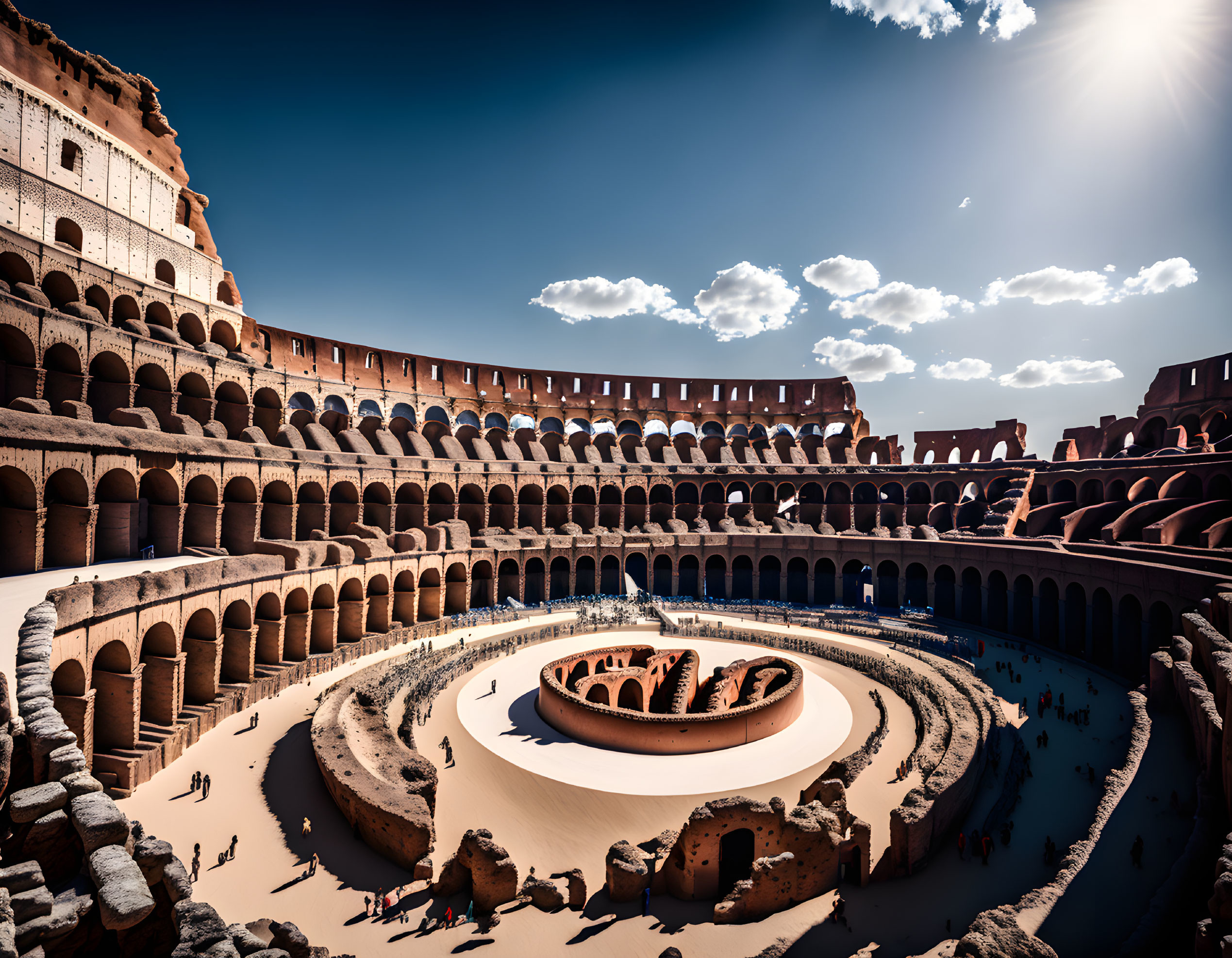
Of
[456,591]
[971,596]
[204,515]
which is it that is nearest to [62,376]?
[204,515]

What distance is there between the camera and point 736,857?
13.7 metres

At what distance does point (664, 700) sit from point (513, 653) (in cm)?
816

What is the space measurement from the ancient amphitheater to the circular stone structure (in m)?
0.17

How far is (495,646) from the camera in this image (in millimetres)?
29500

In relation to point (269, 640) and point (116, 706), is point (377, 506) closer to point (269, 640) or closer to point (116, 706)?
point (269, 640)

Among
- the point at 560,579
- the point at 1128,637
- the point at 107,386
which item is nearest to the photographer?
the point at 1128,637

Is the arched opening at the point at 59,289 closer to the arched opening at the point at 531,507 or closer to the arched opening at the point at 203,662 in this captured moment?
the arched opening at the point at 203,662

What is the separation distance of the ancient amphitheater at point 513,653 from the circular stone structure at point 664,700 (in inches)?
6.7

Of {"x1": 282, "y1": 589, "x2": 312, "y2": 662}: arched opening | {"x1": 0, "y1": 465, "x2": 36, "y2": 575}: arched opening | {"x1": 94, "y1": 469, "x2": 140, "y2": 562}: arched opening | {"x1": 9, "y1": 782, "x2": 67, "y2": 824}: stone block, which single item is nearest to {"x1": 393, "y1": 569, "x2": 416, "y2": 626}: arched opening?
{"x1": 282, "y1": 589, "x2": 312, "y2": 662}: arched opening

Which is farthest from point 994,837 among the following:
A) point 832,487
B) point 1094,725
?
point 832,487

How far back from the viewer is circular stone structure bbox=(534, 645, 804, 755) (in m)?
19.0

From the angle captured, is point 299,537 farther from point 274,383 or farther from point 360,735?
point 360,735

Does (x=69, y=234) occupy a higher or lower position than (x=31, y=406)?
higher

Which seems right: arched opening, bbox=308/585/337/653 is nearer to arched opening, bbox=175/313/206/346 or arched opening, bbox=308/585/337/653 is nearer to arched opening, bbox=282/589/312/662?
arched opening, bbox=282/589/312/662
